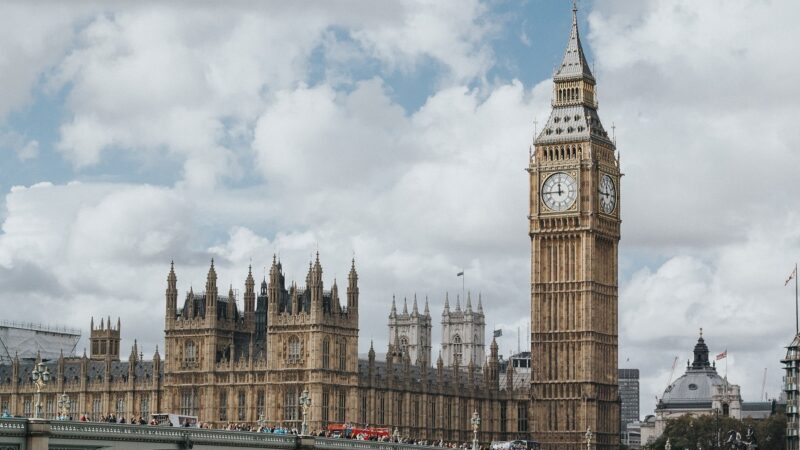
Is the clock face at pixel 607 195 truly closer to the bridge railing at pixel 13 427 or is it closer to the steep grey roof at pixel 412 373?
the steep grey roof at pixel 412 373

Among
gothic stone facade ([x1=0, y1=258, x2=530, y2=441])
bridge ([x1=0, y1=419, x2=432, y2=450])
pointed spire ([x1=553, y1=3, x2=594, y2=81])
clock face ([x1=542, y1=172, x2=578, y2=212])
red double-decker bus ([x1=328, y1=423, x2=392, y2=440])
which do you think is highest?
pointed spire ([x1=553, y1=3, x2=594, y2=81])

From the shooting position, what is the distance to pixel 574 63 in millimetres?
184250

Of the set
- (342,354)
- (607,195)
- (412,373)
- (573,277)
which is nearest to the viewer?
(342,354)

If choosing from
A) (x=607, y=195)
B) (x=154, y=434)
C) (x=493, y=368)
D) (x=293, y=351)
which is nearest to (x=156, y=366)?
(x=293, y=351)

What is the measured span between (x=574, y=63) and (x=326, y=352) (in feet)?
142

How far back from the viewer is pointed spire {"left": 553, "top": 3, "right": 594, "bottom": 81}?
183 metres

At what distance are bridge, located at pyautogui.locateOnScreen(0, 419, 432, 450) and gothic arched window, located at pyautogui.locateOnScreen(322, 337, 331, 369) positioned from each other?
150 ft

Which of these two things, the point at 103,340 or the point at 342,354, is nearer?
the point at 342,354

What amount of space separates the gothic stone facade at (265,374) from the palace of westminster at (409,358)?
0.15 metres

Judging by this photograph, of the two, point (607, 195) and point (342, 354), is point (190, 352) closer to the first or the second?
point (342, 354)

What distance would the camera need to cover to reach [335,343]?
159625 mm

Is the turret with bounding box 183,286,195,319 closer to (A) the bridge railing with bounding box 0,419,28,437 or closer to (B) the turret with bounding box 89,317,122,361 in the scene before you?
(B) the turret with bounding box 89,317,122,361

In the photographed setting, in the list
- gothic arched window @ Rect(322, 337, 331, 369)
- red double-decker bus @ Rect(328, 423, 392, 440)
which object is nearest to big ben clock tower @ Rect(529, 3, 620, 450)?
gothic arched window @ Rect(322, 337, 331, 369)

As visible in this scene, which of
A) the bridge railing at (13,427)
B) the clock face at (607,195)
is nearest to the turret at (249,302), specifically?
the clock face at (607,195)
